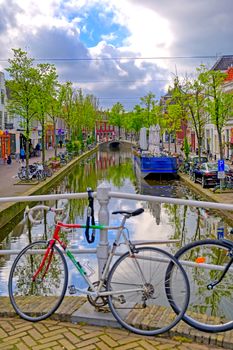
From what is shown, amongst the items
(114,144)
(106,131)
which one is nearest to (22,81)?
(114,144)

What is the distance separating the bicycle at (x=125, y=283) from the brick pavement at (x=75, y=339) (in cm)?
10

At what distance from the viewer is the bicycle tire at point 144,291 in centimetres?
384

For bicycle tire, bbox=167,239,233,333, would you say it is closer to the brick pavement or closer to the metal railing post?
the brick pavement

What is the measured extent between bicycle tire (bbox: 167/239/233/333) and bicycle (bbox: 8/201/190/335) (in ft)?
0.57

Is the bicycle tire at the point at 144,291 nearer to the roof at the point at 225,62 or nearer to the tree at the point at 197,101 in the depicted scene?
the tree at the point at 197,101

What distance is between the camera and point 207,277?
4273 mm

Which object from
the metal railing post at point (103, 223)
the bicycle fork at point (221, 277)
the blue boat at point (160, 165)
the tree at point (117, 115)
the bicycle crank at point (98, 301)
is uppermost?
the tree at point (117, 115)

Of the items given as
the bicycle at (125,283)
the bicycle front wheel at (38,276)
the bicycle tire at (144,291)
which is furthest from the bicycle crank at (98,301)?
the bicycle front wheel at (38,276)

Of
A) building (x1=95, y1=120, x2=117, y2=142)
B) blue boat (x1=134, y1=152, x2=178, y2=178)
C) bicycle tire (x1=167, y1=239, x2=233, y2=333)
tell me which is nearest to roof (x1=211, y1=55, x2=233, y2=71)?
blue boat (x1=134, y1=152, x2=178, y2=178)

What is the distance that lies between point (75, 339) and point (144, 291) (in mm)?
734

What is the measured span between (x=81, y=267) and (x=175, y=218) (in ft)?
35.7

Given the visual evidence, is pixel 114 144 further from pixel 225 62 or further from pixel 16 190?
pixel 16 190

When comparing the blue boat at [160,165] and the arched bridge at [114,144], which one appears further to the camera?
the arched bridge at [114,144]

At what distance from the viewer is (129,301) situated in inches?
160
